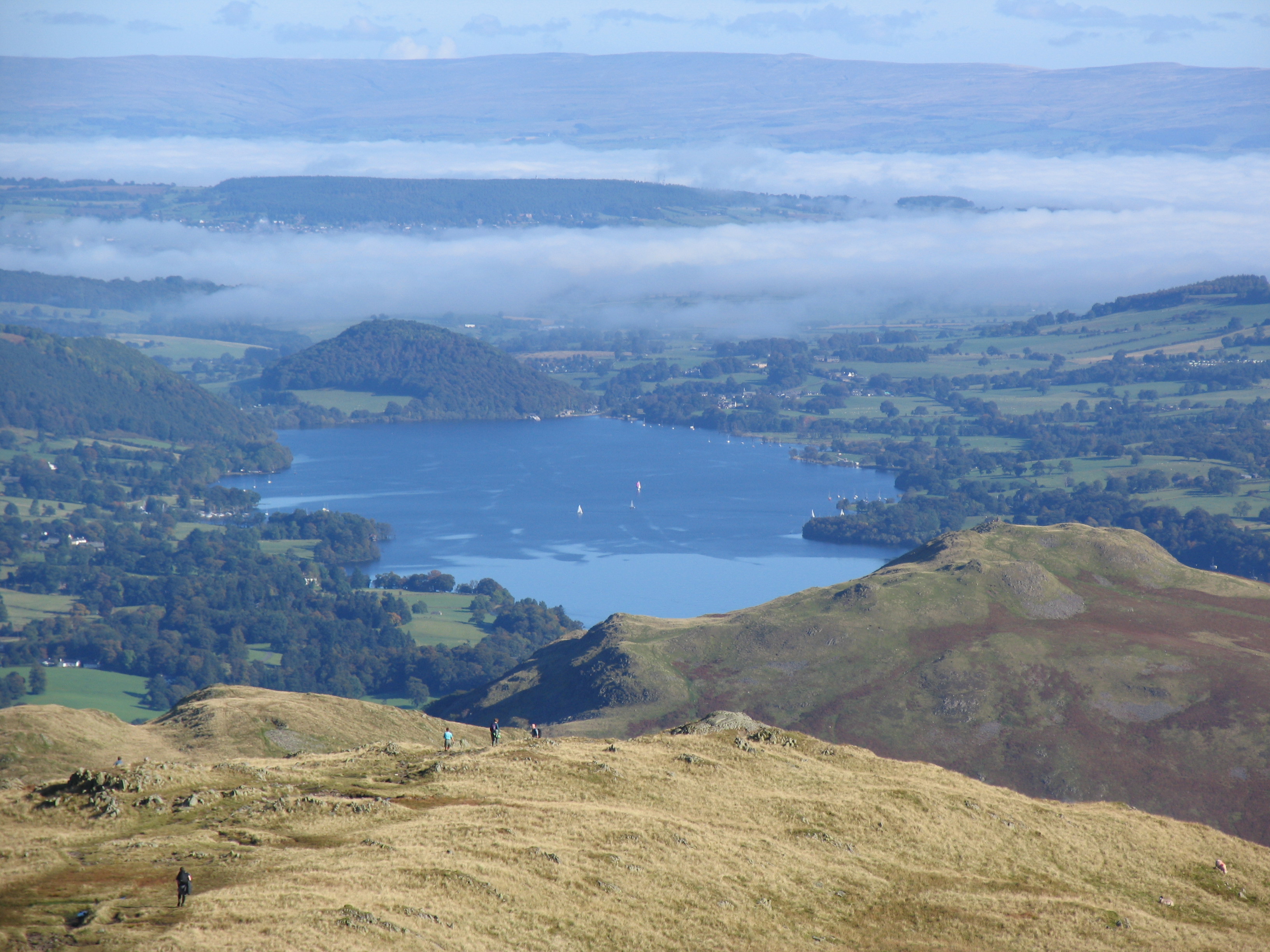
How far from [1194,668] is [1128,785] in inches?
584

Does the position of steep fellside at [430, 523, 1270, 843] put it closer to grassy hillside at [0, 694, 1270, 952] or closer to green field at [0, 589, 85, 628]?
grassy hillside at [0, 694, 1270, 952]

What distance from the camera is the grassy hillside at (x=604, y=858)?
30.6 m

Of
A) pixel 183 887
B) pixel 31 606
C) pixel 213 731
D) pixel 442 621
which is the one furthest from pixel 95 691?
pixel 183 887

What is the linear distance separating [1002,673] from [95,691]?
321 ft

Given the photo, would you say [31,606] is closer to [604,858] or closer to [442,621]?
[442,621]

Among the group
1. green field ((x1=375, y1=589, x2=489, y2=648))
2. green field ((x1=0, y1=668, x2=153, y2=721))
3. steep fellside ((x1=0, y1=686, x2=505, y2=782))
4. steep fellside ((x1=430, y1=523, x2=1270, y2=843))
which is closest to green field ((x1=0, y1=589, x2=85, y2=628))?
green field ((x1=0, y1=668, x2=153, y2=721))

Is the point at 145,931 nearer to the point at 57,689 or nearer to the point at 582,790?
the point at 582,790

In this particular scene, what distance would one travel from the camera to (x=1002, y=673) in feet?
295

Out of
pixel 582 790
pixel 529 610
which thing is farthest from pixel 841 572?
pixel 582 790

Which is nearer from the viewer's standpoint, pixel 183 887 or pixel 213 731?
pixel 183 887

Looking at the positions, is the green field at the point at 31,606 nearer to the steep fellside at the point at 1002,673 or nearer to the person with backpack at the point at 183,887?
the steep fellside at the point at 1002,673

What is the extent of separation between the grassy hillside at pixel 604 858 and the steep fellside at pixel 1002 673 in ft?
105

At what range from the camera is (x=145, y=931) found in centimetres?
2823

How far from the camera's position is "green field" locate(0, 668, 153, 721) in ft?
438
